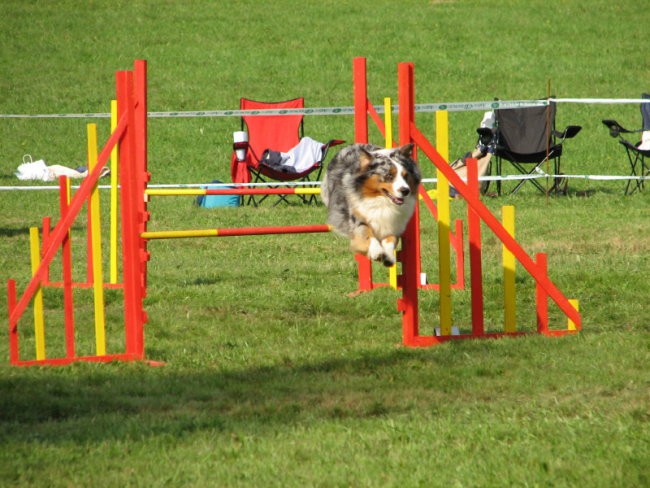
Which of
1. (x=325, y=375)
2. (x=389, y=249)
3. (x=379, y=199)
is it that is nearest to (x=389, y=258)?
(x=389, y=249)

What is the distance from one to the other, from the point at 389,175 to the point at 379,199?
18 centimetres

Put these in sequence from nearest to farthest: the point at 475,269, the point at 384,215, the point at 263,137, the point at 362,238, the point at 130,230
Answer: the point at 130,230, the point at 384,215, the point at 362,238, the point at 475,269, the point at 263,137

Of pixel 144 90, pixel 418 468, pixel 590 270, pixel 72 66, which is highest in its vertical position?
pixel 72 66

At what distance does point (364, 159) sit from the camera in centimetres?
645

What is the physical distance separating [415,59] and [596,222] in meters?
13.8

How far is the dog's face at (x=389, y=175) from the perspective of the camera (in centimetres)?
628

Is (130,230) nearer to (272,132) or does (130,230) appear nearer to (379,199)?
(379,199)

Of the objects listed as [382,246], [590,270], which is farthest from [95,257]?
[590,270]

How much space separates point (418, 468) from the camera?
4211mm

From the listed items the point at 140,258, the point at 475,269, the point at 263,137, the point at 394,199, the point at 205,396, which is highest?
the point at 263,137

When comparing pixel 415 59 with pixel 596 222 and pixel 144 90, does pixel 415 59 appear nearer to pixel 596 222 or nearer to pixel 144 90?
pixel 596 222

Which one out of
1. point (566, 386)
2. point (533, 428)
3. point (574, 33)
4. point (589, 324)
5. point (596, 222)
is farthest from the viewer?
point (574, 33)

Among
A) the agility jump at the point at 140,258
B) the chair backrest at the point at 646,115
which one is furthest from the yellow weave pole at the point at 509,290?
the chair backrest at the point at 646,115

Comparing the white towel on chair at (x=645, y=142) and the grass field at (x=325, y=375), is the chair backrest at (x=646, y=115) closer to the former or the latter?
the white towel on chair at (x=645, y=142)
